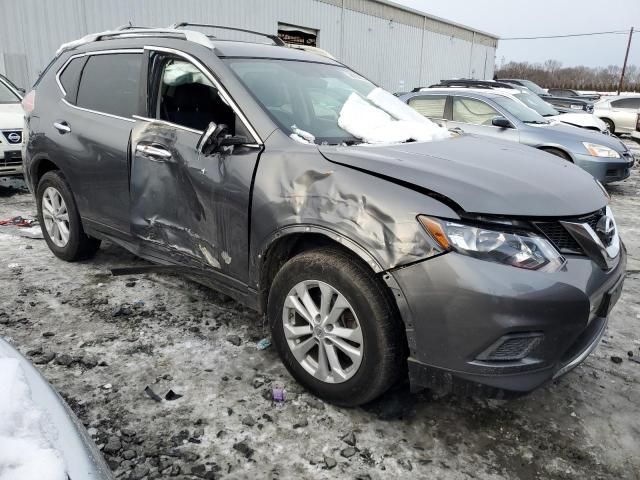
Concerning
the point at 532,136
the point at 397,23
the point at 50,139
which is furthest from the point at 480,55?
the point at 50,139

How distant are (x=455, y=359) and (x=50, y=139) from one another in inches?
141

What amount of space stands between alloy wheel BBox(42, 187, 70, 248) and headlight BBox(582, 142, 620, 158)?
7033 mm

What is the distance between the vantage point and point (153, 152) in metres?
3.17

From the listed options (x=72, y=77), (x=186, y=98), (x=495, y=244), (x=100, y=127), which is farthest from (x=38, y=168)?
(x=495, y=244)

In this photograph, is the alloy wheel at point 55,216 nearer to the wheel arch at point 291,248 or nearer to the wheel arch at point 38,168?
the wheel arch at point 38,168

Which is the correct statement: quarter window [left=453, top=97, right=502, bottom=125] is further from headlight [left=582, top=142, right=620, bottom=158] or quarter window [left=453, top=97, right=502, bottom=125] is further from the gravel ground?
the gravel ground

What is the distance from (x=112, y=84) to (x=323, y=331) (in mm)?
2469

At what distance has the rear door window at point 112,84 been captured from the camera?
136 inches

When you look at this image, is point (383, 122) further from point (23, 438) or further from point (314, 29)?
point (314, 29)

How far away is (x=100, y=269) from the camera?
435 cm

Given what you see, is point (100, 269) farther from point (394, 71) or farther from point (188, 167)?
point (394, 71)

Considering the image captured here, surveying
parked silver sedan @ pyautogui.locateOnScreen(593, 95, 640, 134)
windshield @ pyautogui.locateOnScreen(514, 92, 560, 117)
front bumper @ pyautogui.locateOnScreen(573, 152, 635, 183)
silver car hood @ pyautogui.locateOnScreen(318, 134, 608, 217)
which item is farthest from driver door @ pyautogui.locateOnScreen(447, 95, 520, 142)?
parked silver sedan @ pyautogui.locateOnScreen(593, 95, 640, 134)

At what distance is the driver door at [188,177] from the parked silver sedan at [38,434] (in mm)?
1353

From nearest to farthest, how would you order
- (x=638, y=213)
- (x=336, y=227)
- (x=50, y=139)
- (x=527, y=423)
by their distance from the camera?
(x=336, y=227)
(x=527, y=423)
(x=50, y=139)
(x=638, y=213)
